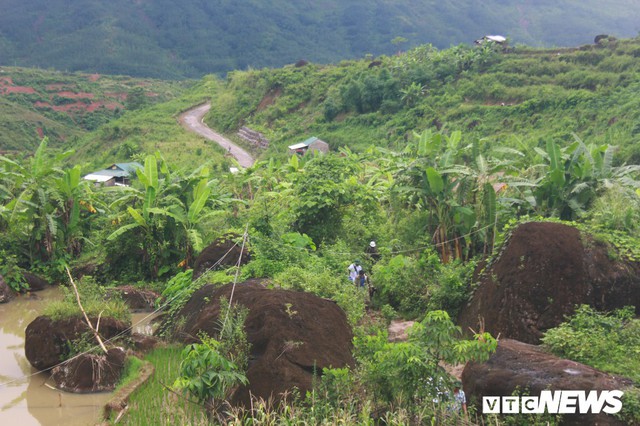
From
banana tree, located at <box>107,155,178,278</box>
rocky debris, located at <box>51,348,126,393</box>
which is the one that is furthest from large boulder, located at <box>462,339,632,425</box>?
banana tree, located at <box>107,155,178,278</box>

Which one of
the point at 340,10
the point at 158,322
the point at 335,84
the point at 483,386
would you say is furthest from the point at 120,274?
the point at 340,10

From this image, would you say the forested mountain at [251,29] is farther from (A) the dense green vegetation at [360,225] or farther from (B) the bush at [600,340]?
(B) the bush at [600,340]

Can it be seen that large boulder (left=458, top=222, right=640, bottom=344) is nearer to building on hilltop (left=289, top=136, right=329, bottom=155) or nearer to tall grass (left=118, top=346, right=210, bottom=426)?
tall grass (left=118, top=346, right=210, bottom=426)

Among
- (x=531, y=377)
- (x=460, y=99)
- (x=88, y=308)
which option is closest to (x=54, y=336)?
(x=88, y=308)

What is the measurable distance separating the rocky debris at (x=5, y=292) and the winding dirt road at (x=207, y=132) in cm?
1987

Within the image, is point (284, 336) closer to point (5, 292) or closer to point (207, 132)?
point (5, 292)

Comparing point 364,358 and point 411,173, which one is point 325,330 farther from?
point 411,173

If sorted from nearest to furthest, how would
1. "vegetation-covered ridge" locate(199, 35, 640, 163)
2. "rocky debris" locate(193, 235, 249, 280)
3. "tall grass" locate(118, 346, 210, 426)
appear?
"tall grass" locate(118, 346, 210, 426) → "rocky debris" locate(193, 235, 249, 280) → "vegetation-covered ridge" locate(199, 35, 640, 163)

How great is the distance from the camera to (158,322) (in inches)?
476

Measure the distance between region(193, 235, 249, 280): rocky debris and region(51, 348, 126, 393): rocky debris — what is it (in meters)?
2.77

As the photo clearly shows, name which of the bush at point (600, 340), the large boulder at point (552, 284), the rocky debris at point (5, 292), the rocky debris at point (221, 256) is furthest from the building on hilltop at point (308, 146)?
the bush at point (600, 340)

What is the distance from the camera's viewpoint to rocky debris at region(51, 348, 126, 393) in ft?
30.8

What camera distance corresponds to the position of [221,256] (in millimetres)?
12180

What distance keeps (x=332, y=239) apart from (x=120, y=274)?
5295 millimetres
